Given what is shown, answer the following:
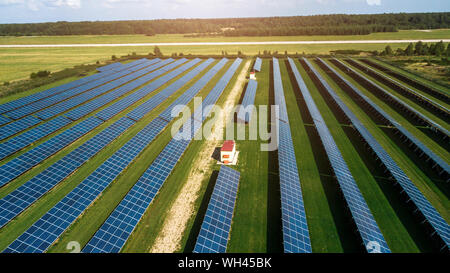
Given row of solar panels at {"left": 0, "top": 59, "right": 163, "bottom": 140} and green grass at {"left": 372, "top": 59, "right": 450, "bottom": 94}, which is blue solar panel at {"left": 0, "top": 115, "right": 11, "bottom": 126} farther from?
green grass at {"left": 372, "top": 59, "right": 450, "bottom": 94}

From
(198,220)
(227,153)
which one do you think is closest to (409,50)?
(227,153)

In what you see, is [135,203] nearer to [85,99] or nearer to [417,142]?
[85,99]

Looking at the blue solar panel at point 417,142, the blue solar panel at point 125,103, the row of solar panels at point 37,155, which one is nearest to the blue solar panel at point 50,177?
the row of solar panels at point 37,155

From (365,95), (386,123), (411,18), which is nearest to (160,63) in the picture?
(365,95)

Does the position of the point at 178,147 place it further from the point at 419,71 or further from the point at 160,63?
the point at 419,71

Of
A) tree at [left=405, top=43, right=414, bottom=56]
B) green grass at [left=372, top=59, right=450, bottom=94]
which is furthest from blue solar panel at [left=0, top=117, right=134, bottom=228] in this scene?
tree at [left=405, top=43, right=414, bottom=56]

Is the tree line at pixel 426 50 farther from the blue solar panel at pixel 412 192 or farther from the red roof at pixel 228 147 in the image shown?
the red roof at pixel 228 147
